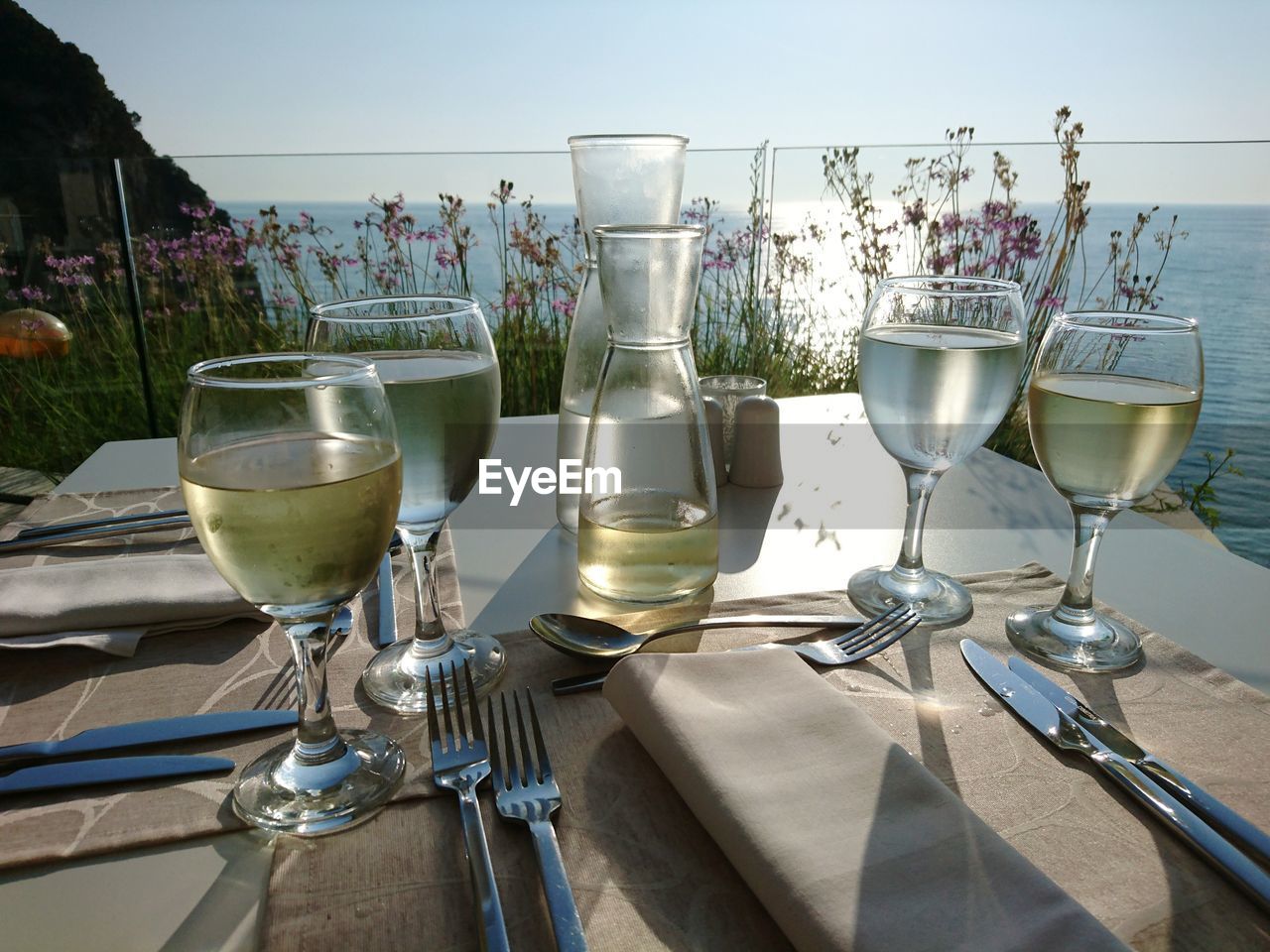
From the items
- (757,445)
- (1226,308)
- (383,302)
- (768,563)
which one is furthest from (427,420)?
(1226,308)

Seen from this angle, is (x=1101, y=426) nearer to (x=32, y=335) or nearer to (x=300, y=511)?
(x=300, y=511)

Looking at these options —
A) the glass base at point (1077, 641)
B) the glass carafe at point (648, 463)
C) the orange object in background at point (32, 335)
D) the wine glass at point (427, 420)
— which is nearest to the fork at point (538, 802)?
the wine glass at point (427, 420)

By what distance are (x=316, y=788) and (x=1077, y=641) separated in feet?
2.11

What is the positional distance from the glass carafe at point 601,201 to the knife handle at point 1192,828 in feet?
2.13

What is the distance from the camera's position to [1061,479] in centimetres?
80

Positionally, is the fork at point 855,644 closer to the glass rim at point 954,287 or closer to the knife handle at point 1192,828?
the knife handle at point 1192,828

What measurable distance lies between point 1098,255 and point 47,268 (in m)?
4.19

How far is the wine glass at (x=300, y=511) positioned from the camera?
1.81 ft

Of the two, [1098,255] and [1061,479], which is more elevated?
[1098,255]

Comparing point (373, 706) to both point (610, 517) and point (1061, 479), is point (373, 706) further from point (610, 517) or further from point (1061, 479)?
point (1061, 479)

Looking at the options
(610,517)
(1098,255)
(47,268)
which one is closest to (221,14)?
(47,268)

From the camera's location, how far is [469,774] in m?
0.58

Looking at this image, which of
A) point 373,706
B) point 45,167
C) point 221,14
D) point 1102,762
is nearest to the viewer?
point 1102,762

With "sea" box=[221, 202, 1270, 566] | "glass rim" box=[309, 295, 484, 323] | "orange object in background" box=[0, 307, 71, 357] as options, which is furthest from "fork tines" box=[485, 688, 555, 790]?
"orange object in background" box=[0, 307, 71, 357]
